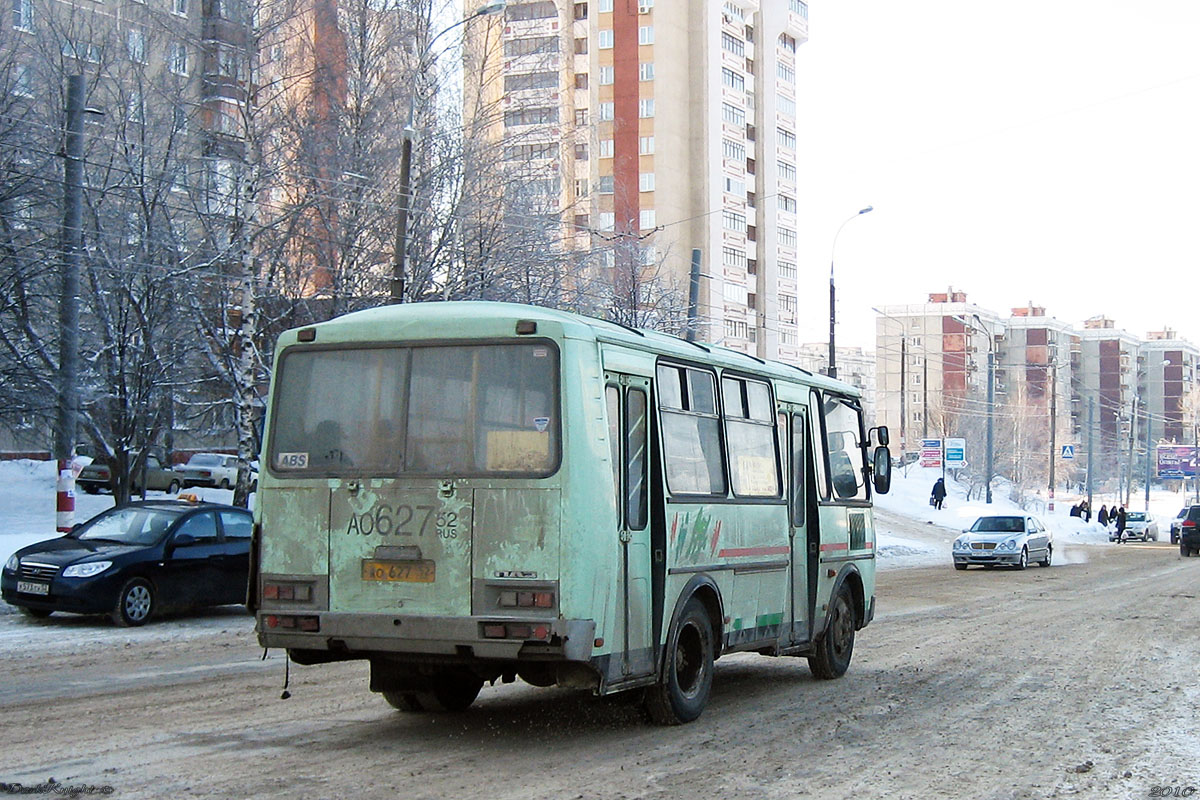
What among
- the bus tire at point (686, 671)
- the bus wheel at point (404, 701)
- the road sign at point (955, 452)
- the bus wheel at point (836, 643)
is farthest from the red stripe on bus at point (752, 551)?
the road sign at point (955, 452)

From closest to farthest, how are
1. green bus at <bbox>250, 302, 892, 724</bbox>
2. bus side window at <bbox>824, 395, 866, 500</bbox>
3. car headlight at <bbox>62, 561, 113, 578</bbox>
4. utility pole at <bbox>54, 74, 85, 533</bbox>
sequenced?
1. green bus at <bbox>250, 302, 892, 724</bbox>
2. bus side window at <bbox>824, 395, 866, 500</bbox>
3. car headlight at <bbox>62, 561, 113, 578</bbox>
4. utility pole at <bbox>54, 74, 85, 533</bbox>

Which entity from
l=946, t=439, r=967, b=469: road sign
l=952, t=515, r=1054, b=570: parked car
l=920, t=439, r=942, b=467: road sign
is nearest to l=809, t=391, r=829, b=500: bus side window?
l=952, t=515, r=1054, b=570: parked car

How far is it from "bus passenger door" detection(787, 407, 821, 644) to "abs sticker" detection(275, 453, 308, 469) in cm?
446

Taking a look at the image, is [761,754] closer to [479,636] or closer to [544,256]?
[479,636]

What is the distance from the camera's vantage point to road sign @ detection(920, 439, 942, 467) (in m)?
66.9

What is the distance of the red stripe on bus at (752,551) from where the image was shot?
10.5 m

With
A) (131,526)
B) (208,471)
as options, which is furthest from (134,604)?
(208,471)

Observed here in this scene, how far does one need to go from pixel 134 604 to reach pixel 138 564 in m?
0.49

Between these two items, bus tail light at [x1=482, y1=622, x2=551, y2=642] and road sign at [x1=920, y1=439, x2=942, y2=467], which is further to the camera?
road sign at [x1=920, y1=439, x2=942, y2=467]

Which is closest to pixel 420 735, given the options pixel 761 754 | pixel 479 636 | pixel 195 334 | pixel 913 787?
Answer: pixel 479 636

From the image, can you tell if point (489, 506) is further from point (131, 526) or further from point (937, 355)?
point (937, 355)

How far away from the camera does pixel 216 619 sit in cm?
1852

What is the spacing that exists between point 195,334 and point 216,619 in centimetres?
1387

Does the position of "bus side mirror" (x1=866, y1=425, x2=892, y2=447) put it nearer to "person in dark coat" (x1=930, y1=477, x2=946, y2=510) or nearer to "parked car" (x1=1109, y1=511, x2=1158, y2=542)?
"person in dark coat" (x1=930, y1=477, x2=946, y2=510)
